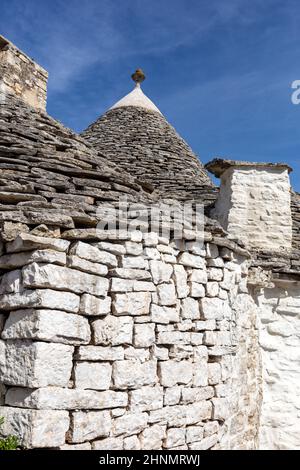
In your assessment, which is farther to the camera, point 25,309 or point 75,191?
point 75,191

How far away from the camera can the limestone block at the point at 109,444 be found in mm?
3641

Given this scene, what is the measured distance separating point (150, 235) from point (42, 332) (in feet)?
4.19

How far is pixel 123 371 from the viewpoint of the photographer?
151 inches

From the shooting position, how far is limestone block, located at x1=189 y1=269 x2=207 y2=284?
453cm

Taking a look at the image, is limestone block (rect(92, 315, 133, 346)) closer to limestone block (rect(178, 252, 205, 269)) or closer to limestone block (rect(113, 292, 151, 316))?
limestone block (rect(113, 292, 151, 316))

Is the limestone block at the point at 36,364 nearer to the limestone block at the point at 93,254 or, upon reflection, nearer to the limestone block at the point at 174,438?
the limestone block at the point at 93,254

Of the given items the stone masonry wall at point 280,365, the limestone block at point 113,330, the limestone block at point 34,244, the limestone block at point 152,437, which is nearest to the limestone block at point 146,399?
the limestone block at point 152,437

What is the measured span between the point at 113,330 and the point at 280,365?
347 centimetres

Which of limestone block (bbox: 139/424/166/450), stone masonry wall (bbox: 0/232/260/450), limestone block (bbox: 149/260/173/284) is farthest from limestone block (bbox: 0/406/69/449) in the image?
limestone block (bbox: 149/260/173/284)

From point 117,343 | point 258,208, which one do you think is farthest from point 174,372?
point 258,208
